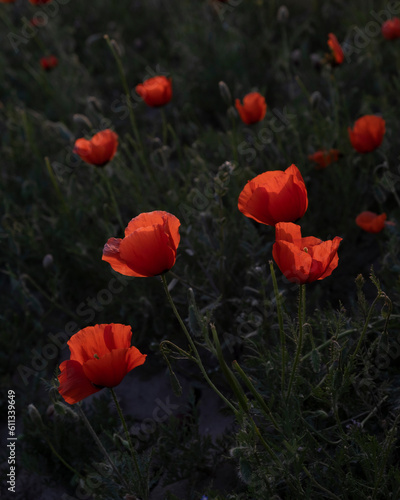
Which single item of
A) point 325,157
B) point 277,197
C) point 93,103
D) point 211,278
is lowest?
point 211,278

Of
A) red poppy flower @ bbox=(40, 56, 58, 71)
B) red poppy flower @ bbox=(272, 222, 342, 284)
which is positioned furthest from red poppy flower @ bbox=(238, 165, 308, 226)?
red poppy flower @ bbox=(40, 56, 58, 71)

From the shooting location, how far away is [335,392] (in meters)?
1.52

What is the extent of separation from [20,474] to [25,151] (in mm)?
2264

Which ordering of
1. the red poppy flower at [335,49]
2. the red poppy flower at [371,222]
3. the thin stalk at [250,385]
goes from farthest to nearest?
the red poppy flower at [335,49] → the red poppy flower at [371,222] → the thin stalk at [250,385]

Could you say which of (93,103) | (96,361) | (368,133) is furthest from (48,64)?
(96,361)

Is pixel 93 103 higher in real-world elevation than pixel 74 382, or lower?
higher

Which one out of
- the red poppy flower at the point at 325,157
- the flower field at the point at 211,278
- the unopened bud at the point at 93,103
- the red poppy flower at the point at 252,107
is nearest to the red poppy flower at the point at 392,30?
the flower field at the point at 211,278

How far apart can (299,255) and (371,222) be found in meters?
1.01

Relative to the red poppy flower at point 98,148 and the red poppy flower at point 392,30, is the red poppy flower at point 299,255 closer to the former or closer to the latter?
the red poppy flower at point 98,148

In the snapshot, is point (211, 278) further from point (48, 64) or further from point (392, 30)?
point (48, 64)

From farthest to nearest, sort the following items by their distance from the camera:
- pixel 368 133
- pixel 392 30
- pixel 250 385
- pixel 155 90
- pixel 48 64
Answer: pixel 48 64 → pixel 392 30 → pixel 155 90 → pixel 368 133 → pixel 250 385

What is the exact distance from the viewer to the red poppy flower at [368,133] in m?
2.28

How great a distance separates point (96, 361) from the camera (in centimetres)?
138

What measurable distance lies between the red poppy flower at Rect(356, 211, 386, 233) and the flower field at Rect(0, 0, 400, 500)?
24mm
